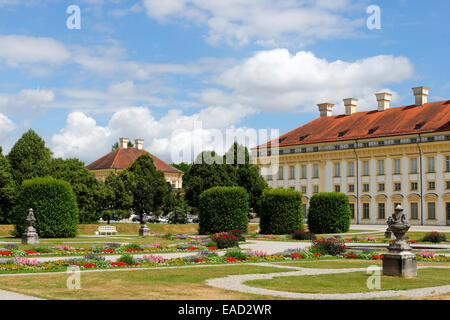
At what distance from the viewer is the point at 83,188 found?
208 ft

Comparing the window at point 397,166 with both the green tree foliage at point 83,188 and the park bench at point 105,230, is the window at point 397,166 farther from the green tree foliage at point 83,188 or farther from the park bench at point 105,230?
the park bench at point 105,230

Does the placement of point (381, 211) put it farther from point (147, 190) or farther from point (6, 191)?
point (6, 191)

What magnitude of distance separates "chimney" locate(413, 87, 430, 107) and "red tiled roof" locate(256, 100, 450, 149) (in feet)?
2.16

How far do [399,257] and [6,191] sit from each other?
4401 cm

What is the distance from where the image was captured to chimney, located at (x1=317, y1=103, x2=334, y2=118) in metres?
84.4

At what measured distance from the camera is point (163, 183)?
246ft

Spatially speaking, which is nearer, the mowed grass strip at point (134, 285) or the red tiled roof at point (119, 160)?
the mowed grass strip at point (134, 285)

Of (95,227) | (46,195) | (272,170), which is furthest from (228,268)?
(272,170)

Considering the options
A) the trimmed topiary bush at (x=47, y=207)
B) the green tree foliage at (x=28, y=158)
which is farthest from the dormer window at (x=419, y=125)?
the trimmed topiary bush at (x=47, y=207)

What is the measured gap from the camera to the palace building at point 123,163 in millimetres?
102062

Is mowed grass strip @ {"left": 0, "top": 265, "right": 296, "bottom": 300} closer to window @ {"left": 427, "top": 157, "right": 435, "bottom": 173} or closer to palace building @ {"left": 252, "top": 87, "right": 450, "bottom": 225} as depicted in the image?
palace building @ {"left": 252, "top": 87, "right": 450, "bottom": 225}

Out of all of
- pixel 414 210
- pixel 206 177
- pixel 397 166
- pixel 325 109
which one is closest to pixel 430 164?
pixel 397 166

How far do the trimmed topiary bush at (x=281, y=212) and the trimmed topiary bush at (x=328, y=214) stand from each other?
384 cm
